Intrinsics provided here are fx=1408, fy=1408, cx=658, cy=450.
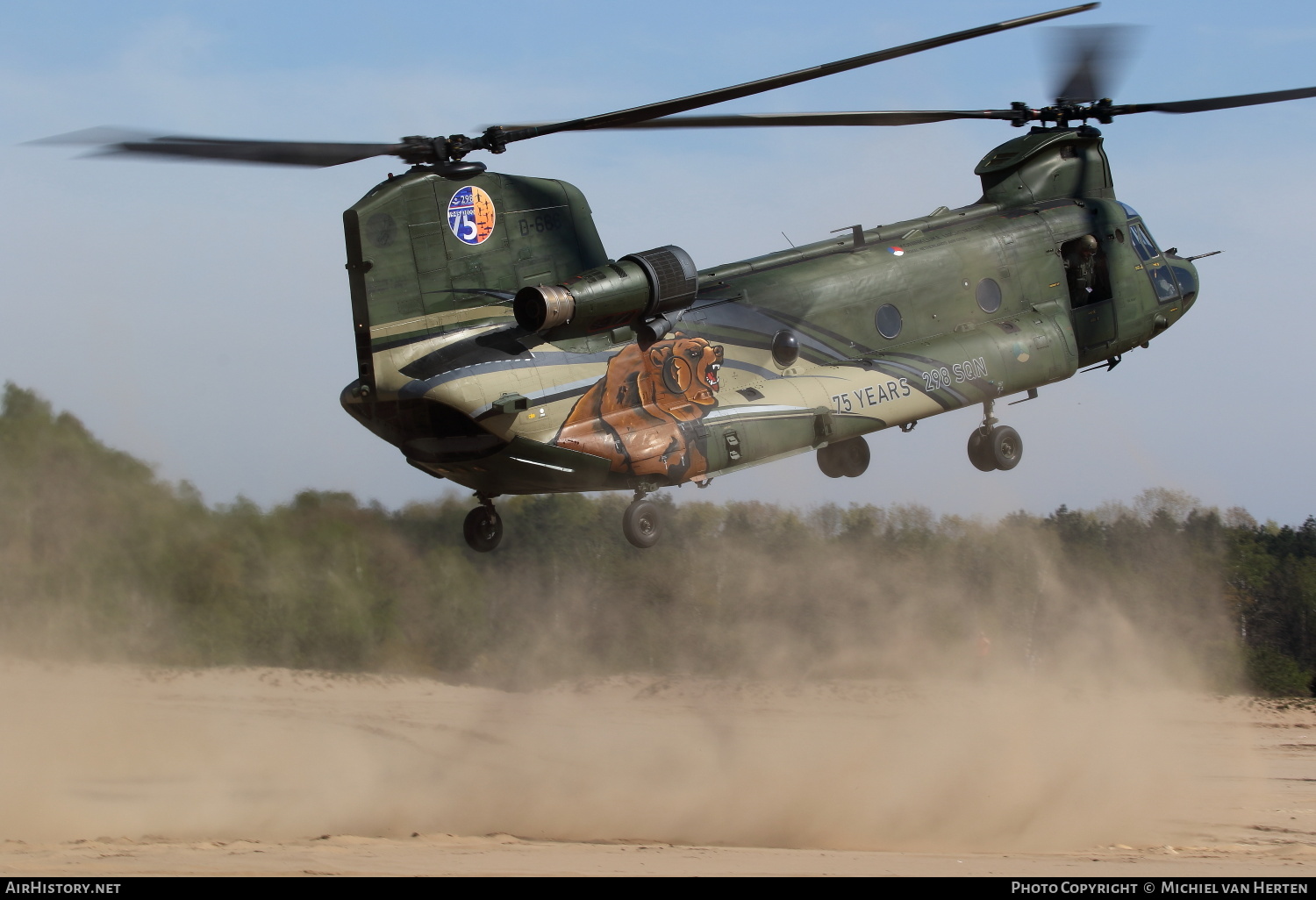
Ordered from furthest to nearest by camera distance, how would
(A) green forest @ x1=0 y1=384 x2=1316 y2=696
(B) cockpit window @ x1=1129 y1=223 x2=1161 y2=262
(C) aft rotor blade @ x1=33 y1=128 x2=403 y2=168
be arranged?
(A) green forest @ x1=0 y1=384 x2=1316 y2=696
(B) cockpit window @ x1=1129 y1=223 x2=1161 y2=262
(C) aft rotor blade @ x1=33 y1=128 x2=403 y2=168

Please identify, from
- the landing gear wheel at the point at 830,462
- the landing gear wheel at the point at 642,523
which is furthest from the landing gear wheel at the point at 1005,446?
the landing gear wheel at the point at 642,523

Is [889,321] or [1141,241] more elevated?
[1141,241]

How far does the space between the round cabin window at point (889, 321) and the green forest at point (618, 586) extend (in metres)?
6.86

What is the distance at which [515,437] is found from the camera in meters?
12.4

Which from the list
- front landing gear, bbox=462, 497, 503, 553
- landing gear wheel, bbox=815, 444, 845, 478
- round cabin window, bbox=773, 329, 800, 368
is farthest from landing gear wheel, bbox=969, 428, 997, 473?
front landing gear, bbox=462, 497, 503, 553

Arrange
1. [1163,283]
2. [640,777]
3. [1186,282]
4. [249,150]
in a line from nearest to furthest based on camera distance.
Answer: [249,150] < [1163,283] < [1186,282] < [640,777]

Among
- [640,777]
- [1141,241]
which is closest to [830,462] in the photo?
[1141,241]

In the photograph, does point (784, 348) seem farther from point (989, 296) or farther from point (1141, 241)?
point (1141, 241)

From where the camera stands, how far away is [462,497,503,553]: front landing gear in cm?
1359

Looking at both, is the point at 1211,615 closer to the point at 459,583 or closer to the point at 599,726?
the point at 599,726

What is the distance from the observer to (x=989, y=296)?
1580cm

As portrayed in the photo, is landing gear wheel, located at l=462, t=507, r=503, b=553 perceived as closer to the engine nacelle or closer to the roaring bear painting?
the roaring bear painting

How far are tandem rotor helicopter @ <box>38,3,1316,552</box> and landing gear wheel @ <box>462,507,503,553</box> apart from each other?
2 centimetres

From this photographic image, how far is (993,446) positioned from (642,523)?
492 centimetres
